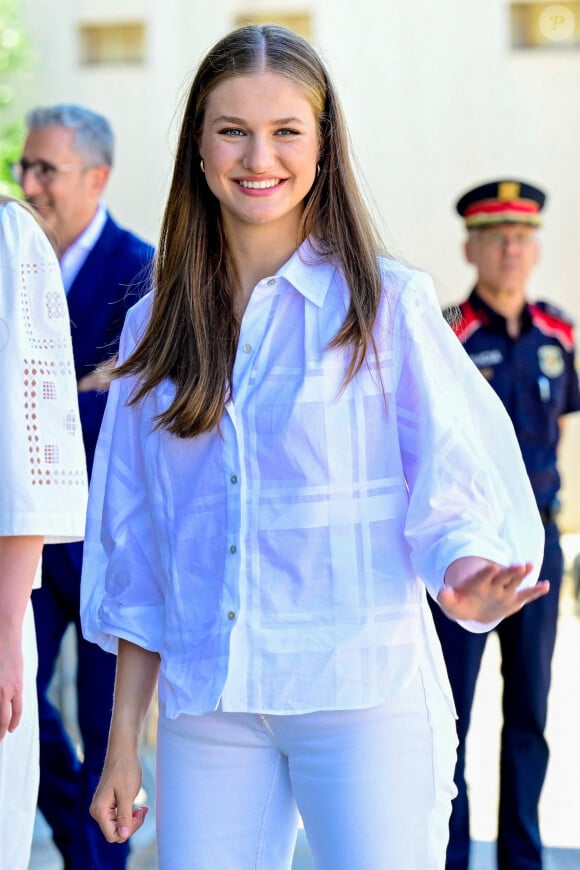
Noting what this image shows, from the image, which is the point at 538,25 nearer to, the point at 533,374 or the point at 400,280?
the point at 533,374

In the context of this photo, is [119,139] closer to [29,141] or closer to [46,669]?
[29,141]

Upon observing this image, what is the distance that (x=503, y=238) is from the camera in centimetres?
401

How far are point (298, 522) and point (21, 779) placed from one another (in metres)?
0.61

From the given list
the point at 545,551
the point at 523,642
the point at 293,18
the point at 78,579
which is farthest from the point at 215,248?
the point at 293,18

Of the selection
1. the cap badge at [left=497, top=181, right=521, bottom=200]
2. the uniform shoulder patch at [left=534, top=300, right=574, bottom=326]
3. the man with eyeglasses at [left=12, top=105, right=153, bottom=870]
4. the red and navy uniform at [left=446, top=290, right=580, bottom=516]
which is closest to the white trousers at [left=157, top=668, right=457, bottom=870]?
the man with eyeglasses at [left=12, top=105, right=153, bottom=870]

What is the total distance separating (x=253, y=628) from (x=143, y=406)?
1.15ft

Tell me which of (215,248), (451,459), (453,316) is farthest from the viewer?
(453,316)

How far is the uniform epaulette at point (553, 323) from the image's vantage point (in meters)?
3.85

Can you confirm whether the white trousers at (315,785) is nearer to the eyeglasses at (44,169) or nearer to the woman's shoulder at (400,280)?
the woman's shoulder at (400,280)

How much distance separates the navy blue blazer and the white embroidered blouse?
1.14 meters

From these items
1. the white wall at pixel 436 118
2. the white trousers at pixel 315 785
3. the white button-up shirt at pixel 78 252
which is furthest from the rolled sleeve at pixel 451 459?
the white wall at pixel 436 118

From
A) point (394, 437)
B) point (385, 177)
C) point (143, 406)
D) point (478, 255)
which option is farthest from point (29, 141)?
point (385, 177)

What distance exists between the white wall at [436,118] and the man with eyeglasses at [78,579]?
7.33m

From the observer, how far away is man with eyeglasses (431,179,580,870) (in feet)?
11.9
